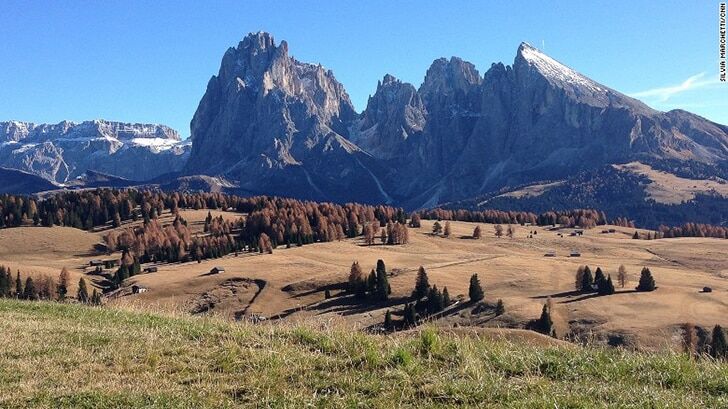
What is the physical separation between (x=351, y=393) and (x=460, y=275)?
138 meters

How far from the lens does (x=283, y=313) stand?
11725 centimetres

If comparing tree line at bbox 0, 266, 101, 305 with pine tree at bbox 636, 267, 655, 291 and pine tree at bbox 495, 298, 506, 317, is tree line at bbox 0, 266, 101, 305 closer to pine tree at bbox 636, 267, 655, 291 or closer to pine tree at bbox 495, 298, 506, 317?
pine tree at bbox 495, 298, 506, 317

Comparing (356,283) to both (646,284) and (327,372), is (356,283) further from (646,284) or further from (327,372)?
(327,372)

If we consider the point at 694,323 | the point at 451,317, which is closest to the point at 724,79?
the point at 694,323

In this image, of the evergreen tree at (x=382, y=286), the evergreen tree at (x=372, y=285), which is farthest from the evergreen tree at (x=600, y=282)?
the evergreen tree at (x=372, y=285)

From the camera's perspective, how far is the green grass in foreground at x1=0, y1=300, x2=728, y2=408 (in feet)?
32.6

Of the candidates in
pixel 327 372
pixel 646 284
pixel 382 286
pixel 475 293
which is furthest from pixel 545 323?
pixel 327 372

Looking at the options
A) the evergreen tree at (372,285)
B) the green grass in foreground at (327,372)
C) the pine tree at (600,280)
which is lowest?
the evergreen tree at (372,285)

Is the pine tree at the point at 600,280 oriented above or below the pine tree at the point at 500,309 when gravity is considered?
above

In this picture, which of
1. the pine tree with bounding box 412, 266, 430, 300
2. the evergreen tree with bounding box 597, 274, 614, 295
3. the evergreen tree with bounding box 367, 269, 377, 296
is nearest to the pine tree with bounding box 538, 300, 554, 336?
the pine tree with bounding box 412, 266, 430, 300

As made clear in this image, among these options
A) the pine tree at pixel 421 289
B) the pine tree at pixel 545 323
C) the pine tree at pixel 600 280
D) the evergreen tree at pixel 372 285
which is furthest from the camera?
the pine tree at pixel 600 280

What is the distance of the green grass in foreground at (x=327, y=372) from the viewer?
9.93 m

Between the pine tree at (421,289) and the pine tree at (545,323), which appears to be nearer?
the pine tree at (545,323)

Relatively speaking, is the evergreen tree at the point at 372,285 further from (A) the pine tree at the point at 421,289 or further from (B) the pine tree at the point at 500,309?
(B) the pine tree at the point at 500,309
